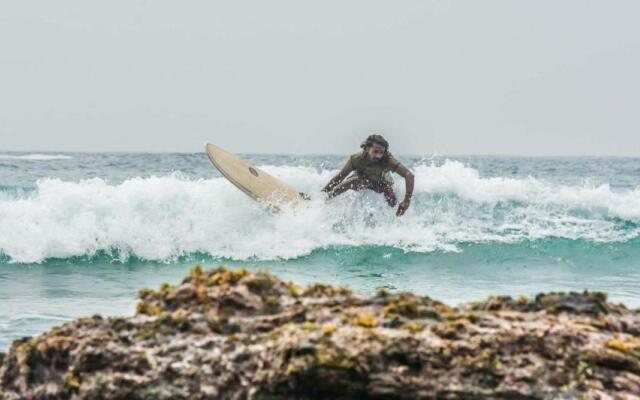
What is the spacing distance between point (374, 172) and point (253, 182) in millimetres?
2429

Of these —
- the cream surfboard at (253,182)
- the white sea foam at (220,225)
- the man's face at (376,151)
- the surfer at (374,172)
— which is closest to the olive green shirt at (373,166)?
the surfer at (374,172)

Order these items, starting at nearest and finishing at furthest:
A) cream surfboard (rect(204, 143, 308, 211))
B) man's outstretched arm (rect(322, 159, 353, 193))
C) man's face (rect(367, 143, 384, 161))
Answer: man's face (rect(367, 143, 384, 161))
man's outstretched arm (rect(322, 159, 353, 193))
cream surfboard (rect(204, 143, 308, 211))

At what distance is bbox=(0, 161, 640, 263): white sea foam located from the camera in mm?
13938

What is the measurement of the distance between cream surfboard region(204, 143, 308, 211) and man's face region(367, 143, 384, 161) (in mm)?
2163

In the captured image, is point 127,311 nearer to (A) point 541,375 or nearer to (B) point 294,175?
(A) point 541,375

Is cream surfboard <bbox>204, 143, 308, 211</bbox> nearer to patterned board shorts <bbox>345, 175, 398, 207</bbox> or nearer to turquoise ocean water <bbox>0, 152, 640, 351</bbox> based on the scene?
Answer: turquoise ocean water <bbox>0, 152, 640, 351</bbox>

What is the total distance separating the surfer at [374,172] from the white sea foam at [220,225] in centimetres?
52

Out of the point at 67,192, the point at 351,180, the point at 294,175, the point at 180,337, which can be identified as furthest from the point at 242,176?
the point at 180,337

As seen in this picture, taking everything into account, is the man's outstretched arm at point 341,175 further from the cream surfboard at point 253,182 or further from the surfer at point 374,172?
the cream surfboard at point 253,182

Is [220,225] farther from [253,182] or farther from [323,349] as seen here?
[323,349]

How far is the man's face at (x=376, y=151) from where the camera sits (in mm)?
13047

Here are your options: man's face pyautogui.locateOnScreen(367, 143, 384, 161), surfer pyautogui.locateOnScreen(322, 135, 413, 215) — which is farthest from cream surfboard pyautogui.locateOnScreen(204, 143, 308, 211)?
man's face pyautogui.locateOnScreen(367, 143, 384, 161)

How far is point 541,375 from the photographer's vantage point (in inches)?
121

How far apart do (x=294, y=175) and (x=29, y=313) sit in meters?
14.1
